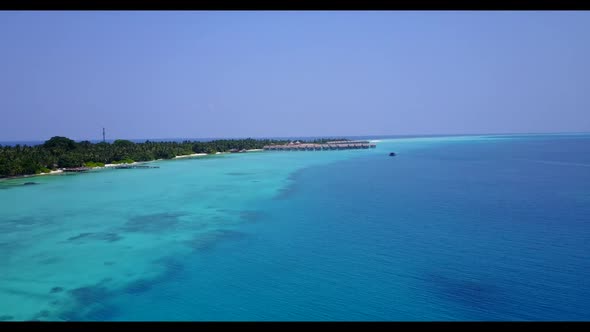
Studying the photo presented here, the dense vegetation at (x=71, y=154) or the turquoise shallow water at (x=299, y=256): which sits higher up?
the dense vegetation at (x=71, y=154)

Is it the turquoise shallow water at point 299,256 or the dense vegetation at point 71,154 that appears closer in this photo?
the turquoise shallow water at point 299,256

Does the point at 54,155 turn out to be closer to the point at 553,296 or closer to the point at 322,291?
the point at 322,291

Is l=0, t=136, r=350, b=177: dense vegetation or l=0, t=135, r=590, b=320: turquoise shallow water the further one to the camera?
l=0, t=136, r=350, b=177: dense vegetation

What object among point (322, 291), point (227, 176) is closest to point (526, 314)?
point (322, 291)

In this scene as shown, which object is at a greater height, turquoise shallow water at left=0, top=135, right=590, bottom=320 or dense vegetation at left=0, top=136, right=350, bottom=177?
dense vegetation at left=0, top=136, right=350, bottom=177
